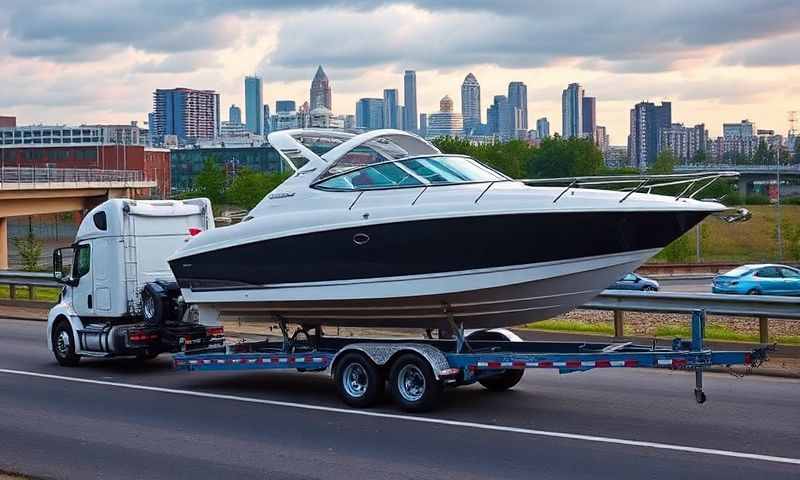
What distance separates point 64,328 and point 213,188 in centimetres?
→ 6255

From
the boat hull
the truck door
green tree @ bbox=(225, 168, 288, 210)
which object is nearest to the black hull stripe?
the boat hull

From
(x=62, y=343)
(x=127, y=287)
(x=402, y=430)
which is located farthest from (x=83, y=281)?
(x=402, y=430)

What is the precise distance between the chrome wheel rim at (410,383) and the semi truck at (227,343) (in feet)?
0.05

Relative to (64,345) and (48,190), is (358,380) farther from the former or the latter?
(48,190)

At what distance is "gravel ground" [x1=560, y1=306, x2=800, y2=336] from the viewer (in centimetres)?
2162

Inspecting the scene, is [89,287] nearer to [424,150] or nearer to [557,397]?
[424,150]

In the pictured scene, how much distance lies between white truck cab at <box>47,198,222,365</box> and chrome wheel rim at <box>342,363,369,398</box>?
4053 mm

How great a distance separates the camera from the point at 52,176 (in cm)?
6131

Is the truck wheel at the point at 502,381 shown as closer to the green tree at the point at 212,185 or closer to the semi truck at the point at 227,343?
the semi truck at the point at 227,343

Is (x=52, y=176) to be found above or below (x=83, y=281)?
above

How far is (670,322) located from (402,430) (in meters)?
13.4

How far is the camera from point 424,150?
15328 mm

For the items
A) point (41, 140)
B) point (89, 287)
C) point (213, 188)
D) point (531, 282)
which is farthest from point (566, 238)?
point (41, 140)

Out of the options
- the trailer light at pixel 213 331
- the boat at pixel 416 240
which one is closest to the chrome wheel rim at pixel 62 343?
the trailer light at pixel 213 331
